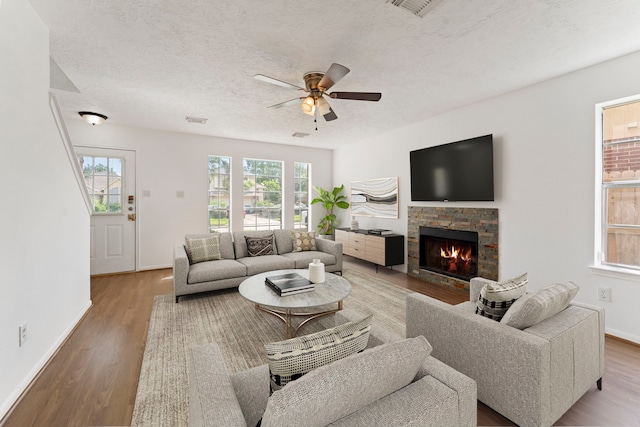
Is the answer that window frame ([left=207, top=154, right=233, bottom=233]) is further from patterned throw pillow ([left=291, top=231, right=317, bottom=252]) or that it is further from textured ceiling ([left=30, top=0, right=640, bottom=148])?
textured ceiling ([left=30, top=0, right=640, bottom=148])

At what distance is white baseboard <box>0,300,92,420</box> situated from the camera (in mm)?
1704

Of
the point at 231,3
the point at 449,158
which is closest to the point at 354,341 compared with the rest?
the point at 231,3

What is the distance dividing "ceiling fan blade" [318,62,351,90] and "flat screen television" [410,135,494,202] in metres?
2.30

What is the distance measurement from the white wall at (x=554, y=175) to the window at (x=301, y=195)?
3.61 m

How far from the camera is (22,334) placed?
189 centimetres

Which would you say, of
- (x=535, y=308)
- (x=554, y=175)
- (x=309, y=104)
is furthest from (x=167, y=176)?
(x=554, y=175)

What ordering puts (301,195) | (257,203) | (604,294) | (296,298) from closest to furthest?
(296,298) → (604,294) → (257,203) → (301,195)

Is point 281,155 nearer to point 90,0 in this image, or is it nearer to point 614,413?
point 90,0

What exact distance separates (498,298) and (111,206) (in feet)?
18.8

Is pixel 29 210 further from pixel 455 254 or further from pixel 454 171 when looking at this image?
pixel 455 254

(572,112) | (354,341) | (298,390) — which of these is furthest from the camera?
(572,112)

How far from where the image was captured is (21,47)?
6.24 ft

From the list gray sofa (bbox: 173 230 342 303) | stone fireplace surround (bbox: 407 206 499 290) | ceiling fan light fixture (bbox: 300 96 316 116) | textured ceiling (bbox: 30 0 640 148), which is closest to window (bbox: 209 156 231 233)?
gray sofa (bbox: 173 230 342 303)

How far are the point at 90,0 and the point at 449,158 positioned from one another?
4.09m
